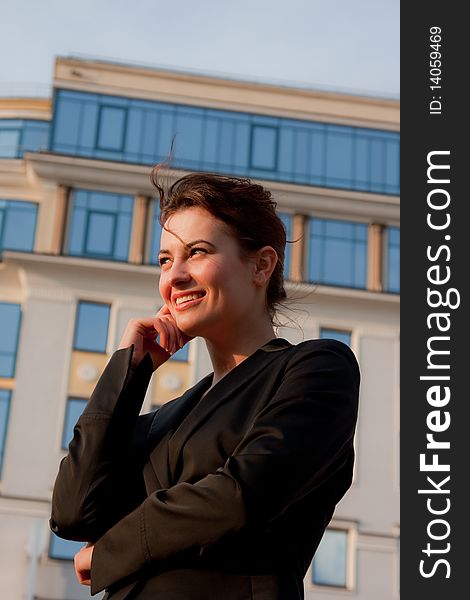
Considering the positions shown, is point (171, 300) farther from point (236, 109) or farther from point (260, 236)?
point (236, 109)

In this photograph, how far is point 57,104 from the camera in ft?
108

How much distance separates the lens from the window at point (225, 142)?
32875 millimetres

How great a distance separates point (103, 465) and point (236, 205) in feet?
2.33

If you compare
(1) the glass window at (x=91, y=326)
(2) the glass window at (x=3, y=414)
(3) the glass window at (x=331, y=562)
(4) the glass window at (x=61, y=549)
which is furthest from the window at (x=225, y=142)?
(4) the glass window at (x=61, y=549)

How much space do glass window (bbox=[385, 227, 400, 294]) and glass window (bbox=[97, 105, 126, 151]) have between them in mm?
7985

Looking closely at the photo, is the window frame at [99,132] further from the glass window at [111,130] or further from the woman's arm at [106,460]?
the woman's arm at [106,460]

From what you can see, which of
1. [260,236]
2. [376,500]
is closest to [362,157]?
[376,500]

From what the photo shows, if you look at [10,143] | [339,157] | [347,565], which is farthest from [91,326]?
[347,565]

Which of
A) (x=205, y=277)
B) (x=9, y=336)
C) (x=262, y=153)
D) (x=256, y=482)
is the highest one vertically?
(x=262, y=153)

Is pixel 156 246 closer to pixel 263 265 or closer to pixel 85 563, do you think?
pixel 263 265

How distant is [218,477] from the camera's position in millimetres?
2373

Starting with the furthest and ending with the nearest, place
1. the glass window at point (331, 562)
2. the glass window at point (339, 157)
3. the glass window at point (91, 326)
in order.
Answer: the glass window at point (339, 157) → the glass window at point (91, 326) → the glass window at point (331, 562)

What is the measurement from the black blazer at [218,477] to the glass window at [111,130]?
3061cm

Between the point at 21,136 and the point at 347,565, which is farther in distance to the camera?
the point at 21,136
